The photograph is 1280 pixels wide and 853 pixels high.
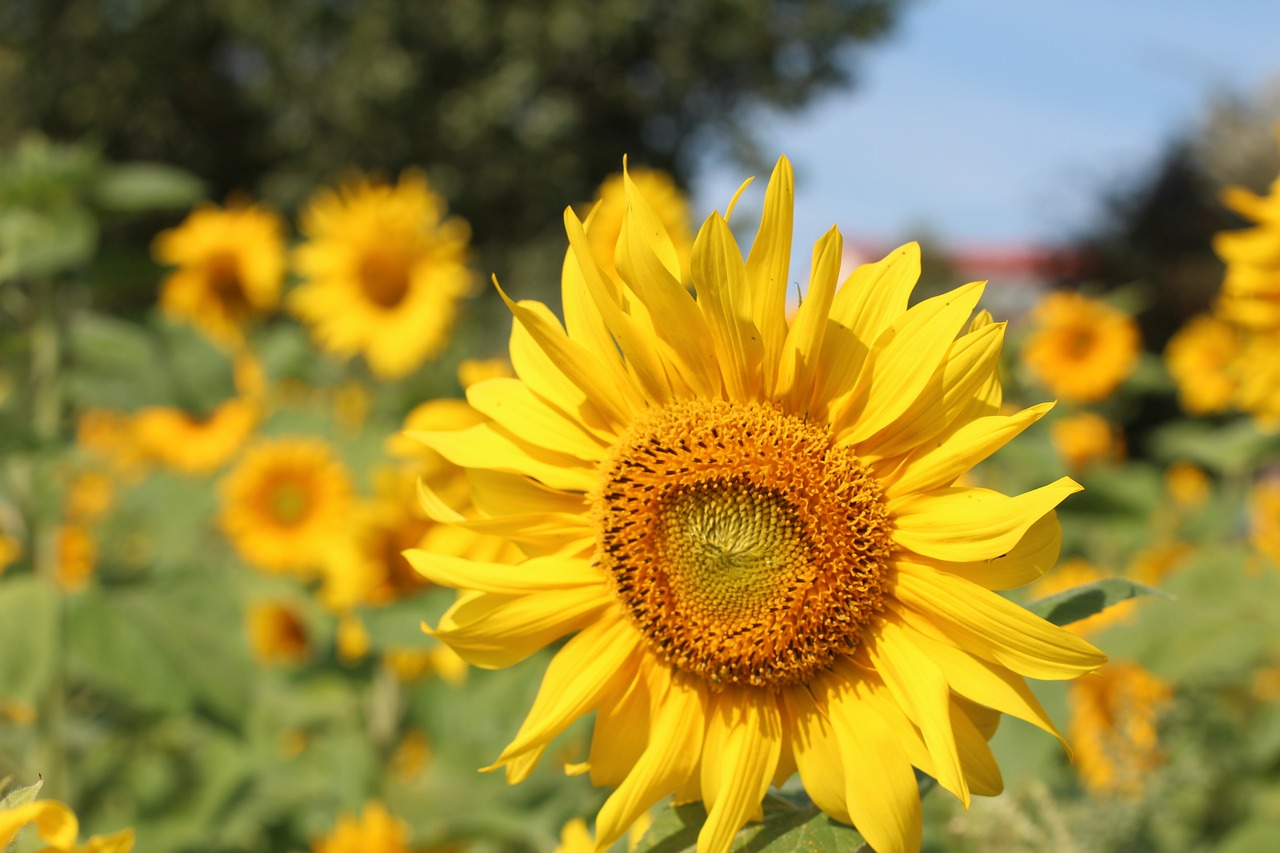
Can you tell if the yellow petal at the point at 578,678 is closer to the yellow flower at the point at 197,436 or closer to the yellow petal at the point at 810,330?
the yellow petal at the point at 810,330

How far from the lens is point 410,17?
1959 cm

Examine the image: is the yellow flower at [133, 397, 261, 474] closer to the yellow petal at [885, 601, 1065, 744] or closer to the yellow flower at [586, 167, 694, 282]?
the yellow flower at [586, 167, 694, 282]

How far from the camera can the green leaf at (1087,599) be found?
114cm

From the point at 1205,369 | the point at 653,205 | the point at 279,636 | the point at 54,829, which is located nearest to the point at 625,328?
the point at 54,829

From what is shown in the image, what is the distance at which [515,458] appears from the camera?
4.46 feet

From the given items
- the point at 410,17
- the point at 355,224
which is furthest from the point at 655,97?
the point at 355,224

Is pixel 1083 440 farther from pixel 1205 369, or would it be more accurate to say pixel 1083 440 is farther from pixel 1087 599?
pixel 1087 599

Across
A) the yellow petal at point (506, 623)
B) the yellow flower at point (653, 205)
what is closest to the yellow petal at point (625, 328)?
the yellow petal at point (506, 623)

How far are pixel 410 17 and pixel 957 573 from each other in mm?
19918

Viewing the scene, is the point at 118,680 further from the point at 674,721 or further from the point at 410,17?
the point at 410,17

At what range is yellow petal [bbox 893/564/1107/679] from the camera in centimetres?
110

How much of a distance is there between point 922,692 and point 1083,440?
4.26m

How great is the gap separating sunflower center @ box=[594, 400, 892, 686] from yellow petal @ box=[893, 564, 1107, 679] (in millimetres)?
50

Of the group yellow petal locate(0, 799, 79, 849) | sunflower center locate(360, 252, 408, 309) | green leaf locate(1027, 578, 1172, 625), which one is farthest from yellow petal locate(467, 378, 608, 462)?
sunflower center locate(360, 252, 408, 309)
